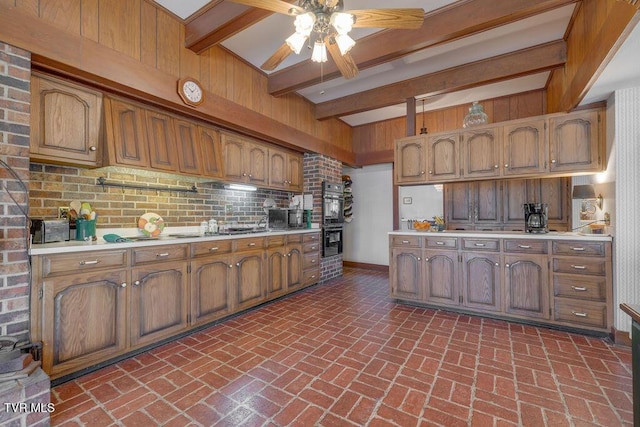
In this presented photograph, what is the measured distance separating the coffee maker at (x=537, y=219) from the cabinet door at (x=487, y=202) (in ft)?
3.77

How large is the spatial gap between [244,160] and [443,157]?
2.55 meters

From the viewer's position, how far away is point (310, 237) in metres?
4.30

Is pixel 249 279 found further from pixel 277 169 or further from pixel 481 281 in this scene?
pixel 481 281

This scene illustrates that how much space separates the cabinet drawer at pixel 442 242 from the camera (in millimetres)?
3236

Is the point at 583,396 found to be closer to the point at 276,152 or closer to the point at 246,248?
the point at 246,248

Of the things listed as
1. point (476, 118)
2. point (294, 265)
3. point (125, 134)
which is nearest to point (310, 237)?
point (294, 265)

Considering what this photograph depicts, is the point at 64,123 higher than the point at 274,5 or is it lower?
lower

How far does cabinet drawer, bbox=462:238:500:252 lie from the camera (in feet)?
9.91

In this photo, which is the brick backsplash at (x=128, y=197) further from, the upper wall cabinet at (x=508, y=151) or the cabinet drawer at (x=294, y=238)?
the upper wall cabinet at (x=508, y=151)

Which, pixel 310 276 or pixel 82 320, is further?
pixel 310 276

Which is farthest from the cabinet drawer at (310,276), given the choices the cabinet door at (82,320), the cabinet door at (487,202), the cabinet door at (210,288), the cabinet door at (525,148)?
the cabinet door at (525,148)

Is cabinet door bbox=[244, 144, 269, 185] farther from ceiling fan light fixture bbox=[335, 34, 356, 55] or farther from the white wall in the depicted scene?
the white wall

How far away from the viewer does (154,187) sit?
2945mm

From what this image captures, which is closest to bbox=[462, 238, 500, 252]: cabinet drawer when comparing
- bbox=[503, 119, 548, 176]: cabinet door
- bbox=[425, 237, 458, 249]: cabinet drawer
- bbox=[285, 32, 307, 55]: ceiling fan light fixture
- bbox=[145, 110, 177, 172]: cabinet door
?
bbox=[425, 237, 458, 249]: cabinet drawer
